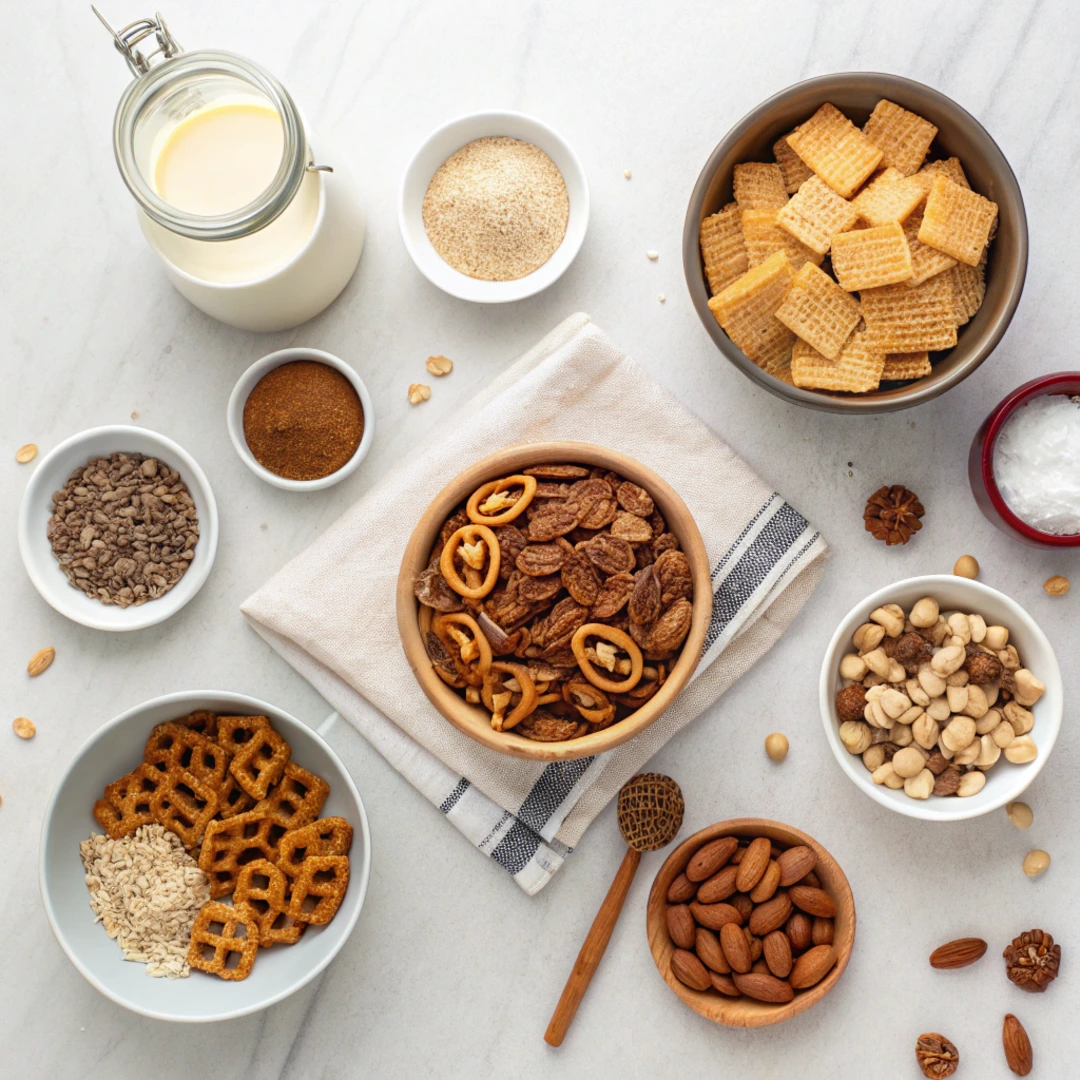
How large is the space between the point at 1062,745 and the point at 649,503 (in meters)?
0.94

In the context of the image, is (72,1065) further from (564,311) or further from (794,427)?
(794,427)

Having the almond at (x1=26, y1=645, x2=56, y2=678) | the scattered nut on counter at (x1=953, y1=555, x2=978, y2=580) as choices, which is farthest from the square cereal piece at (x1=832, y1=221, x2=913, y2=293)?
the almond at (x1=26, y1=645, x2=56, y2=678)

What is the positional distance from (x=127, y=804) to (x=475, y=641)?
708 mm

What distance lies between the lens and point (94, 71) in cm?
175

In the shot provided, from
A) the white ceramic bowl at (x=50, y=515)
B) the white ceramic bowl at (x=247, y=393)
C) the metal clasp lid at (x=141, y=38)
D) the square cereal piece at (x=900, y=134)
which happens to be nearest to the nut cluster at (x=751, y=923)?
the white ceramic bowl at (x=247, y=393)

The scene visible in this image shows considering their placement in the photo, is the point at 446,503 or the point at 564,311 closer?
the point at 446,503

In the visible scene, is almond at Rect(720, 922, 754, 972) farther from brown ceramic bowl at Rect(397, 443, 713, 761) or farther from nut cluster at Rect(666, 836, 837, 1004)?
brown ceramic bowl at Rect(397, 443, 713, 761)

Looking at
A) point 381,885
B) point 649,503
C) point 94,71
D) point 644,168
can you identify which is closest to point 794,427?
point 649,503

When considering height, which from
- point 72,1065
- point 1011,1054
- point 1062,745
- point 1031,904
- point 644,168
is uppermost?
point 644,168

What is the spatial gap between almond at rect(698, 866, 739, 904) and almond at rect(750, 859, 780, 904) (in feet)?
0.14

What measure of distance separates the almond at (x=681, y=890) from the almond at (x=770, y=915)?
114 millimetres

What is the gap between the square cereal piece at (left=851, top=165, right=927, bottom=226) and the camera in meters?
1.49

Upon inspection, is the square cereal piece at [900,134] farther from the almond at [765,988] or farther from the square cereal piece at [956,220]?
the almond at [765,988]

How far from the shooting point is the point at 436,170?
5.58ft
